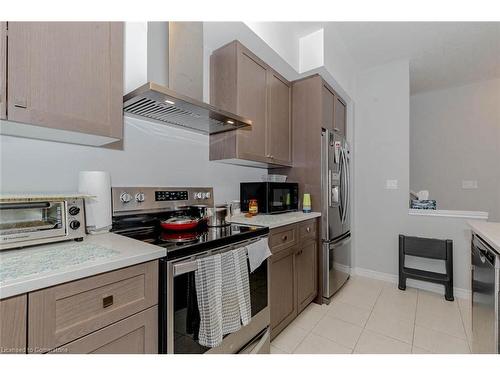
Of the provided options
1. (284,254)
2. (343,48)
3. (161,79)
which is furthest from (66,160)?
(343,48)

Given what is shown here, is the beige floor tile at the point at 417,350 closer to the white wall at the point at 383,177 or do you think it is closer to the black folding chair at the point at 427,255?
the black folding chair at the point at 427,255

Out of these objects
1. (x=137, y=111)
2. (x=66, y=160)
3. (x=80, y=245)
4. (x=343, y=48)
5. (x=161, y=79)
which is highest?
(x=343, y=48)

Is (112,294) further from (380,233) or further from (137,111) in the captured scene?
(380,233)

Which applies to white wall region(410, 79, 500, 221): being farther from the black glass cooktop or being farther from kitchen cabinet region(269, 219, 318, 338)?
the black glass cooktop

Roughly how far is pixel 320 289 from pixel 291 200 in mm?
890

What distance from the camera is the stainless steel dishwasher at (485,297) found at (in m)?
1.11

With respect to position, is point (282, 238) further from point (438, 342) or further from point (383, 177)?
point (383, 177)

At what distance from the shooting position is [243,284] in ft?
4.25

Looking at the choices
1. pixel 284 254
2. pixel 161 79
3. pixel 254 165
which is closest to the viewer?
pixel 161 79

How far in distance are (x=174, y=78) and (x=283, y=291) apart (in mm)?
1632

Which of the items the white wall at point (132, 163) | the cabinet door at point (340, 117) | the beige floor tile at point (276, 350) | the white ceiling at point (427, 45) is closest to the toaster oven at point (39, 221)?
the white wall at point (132, 163)

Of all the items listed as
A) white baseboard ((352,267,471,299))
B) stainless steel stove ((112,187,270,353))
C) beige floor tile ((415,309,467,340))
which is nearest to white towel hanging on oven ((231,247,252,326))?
stainless steel stove ((112,187,270,353))

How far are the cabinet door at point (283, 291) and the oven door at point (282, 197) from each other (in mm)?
455

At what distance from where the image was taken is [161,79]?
4.67 feet
